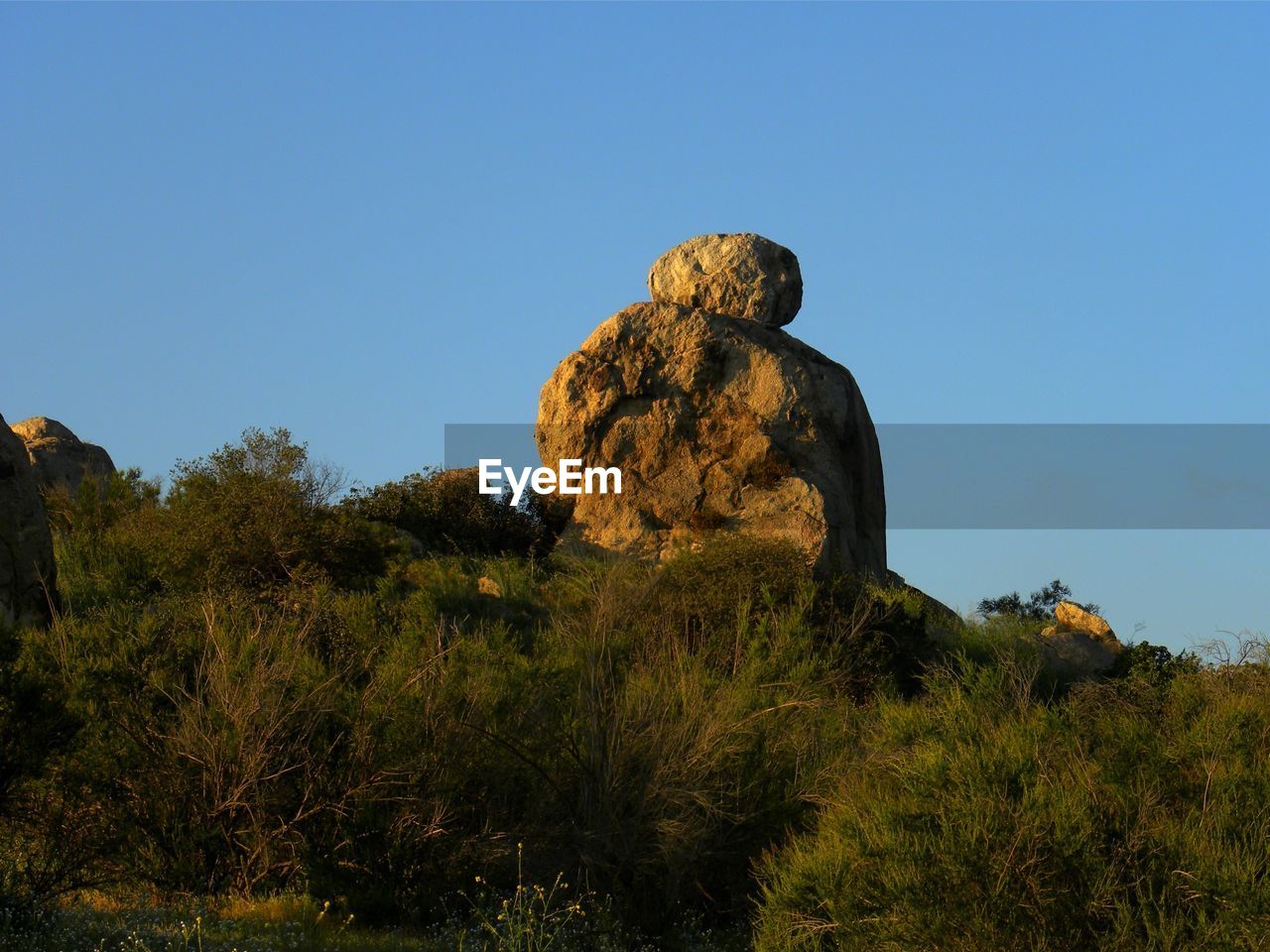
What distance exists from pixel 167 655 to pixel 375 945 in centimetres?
348

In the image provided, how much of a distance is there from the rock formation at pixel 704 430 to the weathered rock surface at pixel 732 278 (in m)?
0.21

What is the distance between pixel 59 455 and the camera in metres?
31.6

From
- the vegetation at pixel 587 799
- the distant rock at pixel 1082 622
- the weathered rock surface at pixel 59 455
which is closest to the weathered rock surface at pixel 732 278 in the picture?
the distant rock at pixel 1082 622

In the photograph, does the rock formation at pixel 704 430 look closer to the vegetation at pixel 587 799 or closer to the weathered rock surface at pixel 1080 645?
the weathered rock surface at pixel 1080 645

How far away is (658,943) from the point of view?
40.1 feet

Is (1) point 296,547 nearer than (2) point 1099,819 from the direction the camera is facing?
No

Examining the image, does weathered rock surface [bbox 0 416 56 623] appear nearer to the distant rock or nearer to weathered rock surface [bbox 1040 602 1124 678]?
weathered rock surface [bbox 1040 602 1124 678]

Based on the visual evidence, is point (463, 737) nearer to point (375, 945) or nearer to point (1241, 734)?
point (375, 945)

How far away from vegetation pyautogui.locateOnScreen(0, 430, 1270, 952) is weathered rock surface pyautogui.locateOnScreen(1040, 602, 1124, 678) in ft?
27.5

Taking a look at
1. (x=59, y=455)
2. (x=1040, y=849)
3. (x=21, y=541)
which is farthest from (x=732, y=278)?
(x=1040, y=849)

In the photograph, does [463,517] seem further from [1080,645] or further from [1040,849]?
[1040,849]

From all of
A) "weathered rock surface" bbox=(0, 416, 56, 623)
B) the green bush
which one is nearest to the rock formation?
"weathered rock surface" bbox=(0, 416, 56, 623)

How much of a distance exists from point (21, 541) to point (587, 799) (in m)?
8.30

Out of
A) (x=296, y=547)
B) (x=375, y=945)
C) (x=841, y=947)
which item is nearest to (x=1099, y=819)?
(x=841, y=947)
